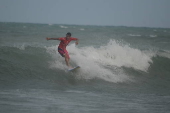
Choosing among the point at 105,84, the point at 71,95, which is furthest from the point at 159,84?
the point at 71,95

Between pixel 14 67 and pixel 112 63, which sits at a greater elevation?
pixel 112 63

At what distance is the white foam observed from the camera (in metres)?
10.9

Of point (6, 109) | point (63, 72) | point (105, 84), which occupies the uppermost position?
point (63, 72)

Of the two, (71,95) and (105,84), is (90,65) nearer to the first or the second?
(105,84)

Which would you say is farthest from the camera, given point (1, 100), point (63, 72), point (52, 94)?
point (63, 72)

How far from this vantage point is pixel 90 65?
11.5 meters

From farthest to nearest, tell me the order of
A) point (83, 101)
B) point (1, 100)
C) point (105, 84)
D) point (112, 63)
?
1. point (112, 63)
2. point (105, 84)
3. point (83, 101)
4. point (1, 100)

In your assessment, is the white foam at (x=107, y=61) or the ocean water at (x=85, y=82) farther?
the white foam at (x=107, y=61)

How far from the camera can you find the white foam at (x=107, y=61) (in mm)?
10930

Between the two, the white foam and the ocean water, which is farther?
the white foam

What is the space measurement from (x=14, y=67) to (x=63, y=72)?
6.19ft

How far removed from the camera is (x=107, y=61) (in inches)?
542

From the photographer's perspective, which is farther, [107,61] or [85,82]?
[107,61]

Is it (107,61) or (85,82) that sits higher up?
(107,61)
